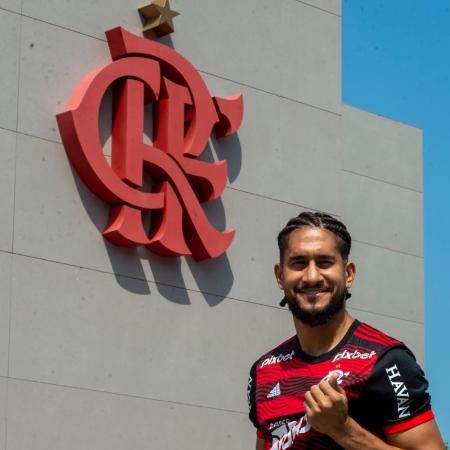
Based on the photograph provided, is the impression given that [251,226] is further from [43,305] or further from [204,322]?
[43,305]

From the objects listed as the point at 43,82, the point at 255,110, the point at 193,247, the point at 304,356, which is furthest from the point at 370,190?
the point at 304,356

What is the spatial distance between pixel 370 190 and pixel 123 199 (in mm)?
5302

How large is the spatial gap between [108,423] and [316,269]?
270 inches

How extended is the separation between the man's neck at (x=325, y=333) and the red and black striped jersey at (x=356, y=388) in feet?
0.08

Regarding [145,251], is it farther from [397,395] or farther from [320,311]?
[397,395]

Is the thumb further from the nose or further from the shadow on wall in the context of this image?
the shadow on wall

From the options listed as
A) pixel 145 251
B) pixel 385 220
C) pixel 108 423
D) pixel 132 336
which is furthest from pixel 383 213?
pixel 108 423

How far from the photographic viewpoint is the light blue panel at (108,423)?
32.4 ft

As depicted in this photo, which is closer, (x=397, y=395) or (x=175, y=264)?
(x=397, y=395)

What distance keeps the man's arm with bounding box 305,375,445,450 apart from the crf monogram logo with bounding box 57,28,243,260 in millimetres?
7004

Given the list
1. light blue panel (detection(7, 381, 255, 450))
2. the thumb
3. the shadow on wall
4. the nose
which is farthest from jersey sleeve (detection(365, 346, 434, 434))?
the shadow on wall

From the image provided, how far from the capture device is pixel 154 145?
11.2 meters

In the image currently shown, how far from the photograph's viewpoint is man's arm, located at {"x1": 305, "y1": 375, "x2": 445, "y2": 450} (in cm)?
355

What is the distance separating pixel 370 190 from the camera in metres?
15.3
